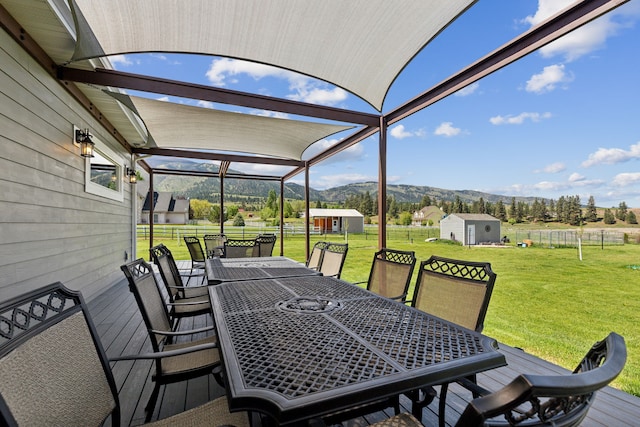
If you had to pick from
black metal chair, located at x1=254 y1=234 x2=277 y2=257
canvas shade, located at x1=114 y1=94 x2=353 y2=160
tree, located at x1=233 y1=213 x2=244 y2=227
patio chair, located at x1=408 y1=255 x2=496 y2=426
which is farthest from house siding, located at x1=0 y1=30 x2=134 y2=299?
tree, located at x1=233 y1=213 x2=244 y2=227

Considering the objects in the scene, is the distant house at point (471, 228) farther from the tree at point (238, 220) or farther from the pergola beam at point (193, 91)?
the tree at point (238, 220)

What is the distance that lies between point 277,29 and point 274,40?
0.15 meters

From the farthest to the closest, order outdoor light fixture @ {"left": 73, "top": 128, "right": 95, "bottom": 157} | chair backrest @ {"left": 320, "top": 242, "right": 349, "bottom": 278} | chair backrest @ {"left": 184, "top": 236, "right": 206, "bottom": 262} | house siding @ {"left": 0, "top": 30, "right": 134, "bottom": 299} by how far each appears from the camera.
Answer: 1. chair backrest @ {"left": 184, "top": 236, "right": 206, "bottom": 262}
2. outdoor light fixture @ {"left": 73, "top": 128, "right": 95, "bottom": 157}
3. chair backrest @ {"left": 320, "top": 242, "right": 349, "bottom": 278}
4. house siding @ {"left": 0, "top": 30, "right": 134, "bottom": 299}

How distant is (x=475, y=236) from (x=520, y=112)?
5.29 metres

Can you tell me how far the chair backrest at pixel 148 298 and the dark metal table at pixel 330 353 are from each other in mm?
371

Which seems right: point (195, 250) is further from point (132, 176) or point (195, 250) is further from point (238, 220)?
point (238, 220)

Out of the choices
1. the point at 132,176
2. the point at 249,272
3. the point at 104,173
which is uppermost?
the point at 132,176

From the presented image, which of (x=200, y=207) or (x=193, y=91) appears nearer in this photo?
(x=193, y=91)

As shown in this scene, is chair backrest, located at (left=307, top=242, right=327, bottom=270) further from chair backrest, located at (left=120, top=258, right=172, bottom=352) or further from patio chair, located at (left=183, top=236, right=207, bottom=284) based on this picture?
patio chair, located at (left=183, top=236, right=207, bottom=284)

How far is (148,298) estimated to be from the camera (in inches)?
73.0

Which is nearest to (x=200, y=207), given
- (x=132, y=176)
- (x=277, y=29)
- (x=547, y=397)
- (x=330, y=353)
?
(x=132, y=176)

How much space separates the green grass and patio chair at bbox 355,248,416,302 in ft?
8.69

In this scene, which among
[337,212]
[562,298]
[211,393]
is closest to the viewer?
[211,393]

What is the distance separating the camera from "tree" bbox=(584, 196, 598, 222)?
5369 mm
